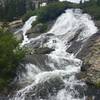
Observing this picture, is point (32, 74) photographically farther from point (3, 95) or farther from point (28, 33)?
point (28, 33)

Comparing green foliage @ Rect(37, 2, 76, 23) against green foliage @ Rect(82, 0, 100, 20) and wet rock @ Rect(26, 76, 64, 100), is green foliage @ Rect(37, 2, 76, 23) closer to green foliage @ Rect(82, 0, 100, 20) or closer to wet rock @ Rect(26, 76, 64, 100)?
green foliage @ Rect(82, 0, 100, 20)

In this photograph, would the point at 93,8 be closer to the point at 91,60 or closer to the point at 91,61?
the point at 91,60

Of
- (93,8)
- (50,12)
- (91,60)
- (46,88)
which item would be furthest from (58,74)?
(93,8)

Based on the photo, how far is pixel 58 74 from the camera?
31.2 metres

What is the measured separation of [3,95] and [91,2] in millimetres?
42262

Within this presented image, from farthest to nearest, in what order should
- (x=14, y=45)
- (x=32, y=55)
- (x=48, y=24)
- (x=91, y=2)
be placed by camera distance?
(x=91, y=2), (x=48, y=24), (x=32, y=55), (x=14, y=45)

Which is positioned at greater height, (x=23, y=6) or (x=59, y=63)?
(x=59, y=63)

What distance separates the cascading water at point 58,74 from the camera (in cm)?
2820

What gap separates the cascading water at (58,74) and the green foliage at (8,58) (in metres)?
1.13

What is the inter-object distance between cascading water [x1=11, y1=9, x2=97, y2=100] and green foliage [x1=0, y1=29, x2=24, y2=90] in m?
1.13

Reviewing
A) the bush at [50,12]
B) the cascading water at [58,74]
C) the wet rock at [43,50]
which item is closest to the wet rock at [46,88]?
the cascading water at [58,74]

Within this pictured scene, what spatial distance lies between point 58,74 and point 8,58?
4700 mm

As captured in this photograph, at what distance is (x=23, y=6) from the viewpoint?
82.4 metres

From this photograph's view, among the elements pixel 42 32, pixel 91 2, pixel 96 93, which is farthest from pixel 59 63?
pixel 91 2
